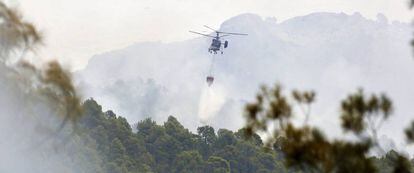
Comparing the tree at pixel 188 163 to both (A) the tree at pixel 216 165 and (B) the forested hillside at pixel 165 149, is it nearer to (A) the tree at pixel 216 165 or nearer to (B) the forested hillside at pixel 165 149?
(B) the forested hillside at pixel 165 149

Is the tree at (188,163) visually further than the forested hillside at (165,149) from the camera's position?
Yes

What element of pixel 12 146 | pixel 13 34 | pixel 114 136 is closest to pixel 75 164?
pixel 114 136

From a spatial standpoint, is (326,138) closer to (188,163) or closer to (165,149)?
(188,163)

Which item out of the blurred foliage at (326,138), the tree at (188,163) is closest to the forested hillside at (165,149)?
the tree at (188,163)

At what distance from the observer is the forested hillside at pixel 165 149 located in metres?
93.2

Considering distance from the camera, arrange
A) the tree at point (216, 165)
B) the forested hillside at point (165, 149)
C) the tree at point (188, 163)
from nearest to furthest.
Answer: the forested hillside at point (165, 149) < the tree at point (188, 163) < the tree at point (216, 165)

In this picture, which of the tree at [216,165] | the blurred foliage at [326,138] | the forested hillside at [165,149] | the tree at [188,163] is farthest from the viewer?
the tree at [216,165]

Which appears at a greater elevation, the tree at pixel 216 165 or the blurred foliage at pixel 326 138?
the tree at pixel 216 165

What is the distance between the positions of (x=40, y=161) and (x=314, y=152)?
54.6 metres

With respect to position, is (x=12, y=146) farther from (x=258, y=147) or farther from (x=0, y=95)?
(x=258, y=147)

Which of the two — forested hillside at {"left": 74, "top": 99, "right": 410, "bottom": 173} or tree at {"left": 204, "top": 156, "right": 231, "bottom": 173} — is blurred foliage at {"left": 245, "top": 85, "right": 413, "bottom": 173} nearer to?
forested hillside at {"left": 74, "top": 99, "right": 410, "bottom": 173}

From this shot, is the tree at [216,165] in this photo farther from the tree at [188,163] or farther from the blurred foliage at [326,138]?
the blurred foliage at [326,138]

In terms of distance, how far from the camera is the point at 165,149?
103m

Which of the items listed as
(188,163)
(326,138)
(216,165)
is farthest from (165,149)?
(326,138)
